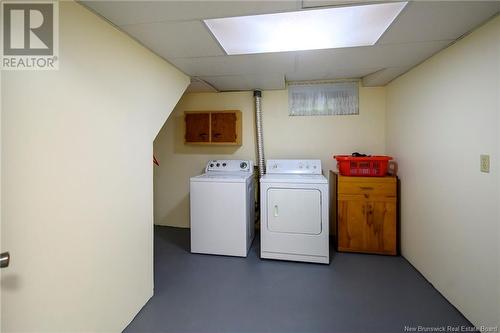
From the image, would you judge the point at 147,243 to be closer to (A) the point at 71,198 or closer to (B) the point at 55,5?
(A) the point at 71,198

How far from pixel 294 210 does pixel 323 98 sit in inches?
64.5

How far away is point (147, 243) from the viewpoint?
2.03 m

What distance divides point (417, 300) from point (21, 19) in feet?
10.3

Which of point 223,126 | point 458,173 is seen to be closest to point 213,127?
point 223,126

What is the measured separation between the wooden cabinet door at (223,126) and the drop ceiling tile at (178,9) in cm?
193

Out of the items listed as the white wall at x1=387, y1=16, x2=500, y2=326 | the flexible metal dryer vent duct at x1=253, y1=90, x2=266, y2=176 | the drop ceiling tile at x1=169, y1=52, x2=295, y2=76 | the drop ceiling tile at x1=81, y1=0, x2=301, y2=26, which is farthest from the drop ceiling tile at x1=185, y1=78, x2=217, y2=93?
the white wall at x1=387, y1=16, x2=500, y2=326

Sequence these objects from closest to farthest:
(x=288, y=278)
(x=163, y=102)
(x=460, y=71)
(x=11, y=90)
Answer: (x=11, y=90)
(x=460, y=71)
(x=163, y=102)
(x=288, y=278)

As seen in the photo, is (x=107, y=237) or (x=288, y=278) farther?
(x=288, y=278)

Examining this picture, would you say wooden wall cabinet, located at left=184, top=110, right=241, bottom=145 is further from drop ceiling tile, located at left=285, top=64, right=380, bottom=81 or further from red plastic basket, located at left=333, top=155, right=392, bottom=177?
red plastic basket, located at left=333, top=155, right=392, bottom=177

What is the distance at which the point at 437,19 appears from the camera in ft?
5.09

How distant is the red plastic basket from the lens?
114 inches

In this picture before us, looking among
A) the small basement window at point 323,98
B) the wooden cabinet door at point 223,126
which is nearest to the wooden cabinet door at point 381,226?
the small basement window at point 323,98

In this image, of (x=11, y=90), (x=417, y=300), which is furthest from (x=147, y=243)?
(x=417, y=300)

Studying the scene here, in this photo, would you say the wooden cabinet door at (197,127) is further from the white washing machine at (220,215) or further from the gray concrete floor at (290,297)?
the gray concrete floor at (290,297)
